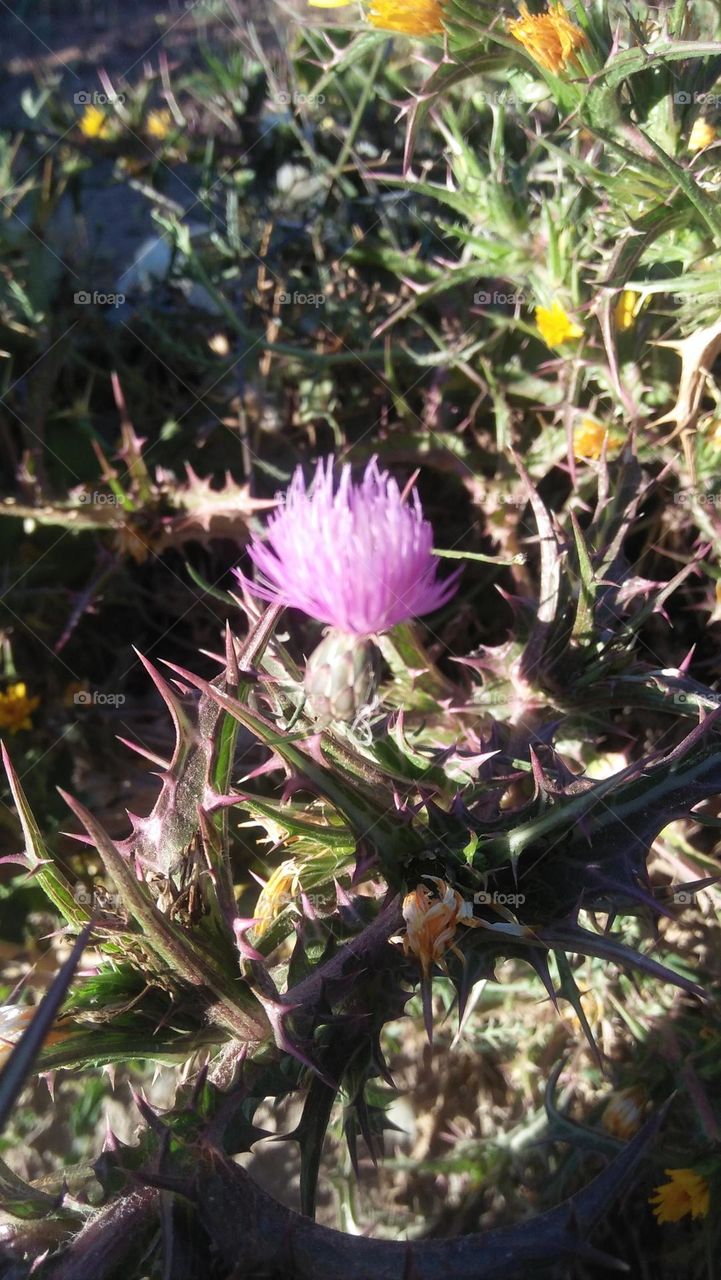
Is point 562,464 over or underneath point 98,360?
underneath

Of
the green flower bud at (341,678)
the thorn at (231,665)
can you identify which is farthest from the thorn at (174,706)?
the green flower bud at (341,678)

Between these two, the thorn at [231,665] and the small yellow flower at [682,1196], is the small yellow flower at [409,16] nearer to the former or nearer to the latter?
the thorn at [231,665]

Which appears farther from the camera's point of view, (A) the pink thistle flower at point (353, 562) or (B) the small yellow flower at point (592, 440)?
(B) the small yellow flower at point (592, 440)

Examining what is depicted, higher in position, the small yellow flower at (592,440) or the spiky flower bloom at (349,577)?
the small yellow flower at (592,440)

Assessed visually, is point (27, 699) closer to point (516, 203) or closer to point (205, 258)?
point (205, 258)

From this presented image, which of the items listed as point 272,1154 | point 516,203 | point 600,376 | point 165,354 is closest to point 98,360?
point 165,354

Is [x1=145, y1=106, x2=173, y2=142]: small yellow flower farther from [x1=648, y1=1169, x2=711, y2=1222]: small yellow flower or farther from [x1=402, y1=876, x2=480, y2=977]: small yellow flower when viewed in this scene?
[x1=648, y1=1169, x2=711, y2=1222]: small yellow flower
